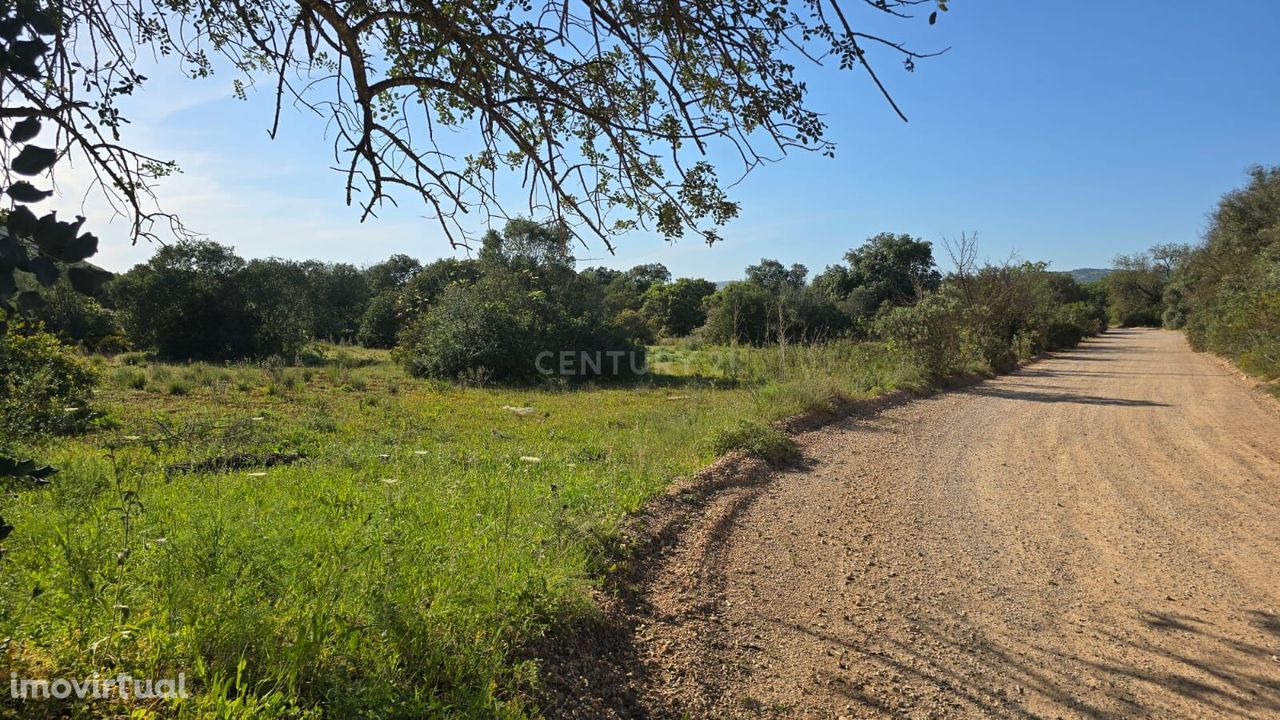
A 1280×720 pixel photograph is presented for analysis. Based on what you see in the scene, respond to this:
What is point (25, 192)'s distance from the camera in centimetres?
148

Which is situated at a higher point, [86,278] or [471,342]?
[86,278]

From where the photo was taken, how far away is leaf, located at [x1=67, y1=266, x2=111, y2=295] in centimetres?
150

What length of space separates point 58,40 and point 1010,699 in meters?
5.01

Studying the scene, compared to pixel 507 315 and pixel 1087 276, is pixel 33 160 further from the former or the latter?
pixel 1087 276

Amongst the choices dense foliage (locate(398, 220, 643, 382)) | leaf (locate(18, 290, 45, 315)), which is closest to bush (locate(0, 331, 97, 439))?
leaf (locate(18, 290, 45, 315))

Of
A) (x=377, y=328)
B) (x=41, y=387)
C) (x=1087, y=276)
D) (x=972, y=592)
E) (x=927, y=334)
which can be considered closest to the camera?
(x=972, y=592)

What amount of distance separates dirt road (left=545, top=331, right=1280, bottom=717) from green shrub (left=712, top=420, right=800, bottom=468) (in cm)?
32

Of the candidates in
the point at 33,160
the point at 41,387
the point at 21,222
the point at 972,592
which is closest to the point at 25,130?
the point at 33,160

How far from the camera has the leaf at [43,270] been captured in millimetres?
1417

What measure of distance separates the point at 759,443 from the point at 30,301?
6.78m

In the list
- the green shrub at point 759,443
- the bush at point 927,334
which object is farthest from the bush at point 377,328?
the green shrub at point 759,443

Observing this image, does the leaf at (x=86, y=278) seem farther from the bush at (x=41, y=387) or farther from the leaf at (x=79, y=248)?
the bush at (x=41, y=387)

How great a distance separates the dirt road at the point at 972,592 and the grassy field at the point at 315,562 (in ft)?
1.96

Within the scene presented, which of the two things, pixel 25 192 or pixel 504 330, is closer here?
pixel 25 192
